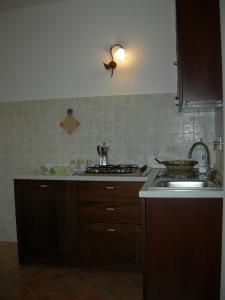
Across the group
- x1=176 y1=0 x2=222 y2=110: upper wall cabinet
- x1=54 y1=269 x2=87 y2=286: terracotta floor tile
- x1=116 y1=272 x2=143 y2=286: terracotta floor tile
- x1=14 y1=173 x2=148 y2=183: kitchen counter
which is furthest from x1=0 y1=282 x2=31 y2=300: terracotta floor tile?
x1=176 y1=0 x2=222 y2=110: upper wall cabinet

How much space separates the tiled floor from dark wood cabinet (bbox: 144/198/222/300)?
0.58 metres

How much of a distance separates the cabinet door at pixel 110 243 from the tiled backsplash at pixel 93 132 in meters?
0.80

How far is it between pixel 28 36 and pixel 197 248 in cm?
280

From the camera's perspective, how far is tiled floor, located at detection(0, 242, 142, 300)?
Result: 2090 mm

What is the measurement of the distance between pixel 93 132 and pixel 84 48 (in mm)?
922

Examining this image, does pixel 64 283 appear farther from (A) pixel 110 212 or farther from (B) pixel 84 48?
(B) pixel 84 48

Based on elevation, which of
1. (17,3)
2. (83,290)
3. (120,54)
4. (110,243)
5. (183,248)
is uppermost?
(17,3)

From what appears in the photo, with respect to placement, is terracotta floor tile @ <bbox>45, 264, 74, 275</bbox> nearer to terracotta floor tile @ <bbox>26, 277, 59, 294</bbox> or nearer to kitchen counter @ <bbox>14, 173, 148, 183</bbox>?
terracotta floor tile @ <bbox>26, 277, 59, 294</bbox>

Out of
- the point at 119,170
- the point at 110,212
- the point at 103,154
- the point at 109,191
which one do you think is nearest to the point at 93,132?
the point at 103,154

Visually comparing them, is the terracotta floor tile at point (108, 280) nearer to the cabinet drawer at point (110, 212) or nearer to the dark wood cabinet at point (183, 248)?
the cabinet drawer at point (110, 212)

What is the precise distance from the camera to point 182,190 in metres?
1.56

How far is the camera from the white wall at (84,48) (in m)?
2.77

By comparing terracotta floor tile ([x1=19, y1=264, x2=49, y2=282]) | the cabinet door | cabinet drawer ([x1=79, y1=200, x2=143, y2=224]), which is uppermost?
cabinet drawer ([x1=79, y1=200, x2=143, y2=224])

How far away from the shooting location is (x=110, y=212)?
2.37 meters
